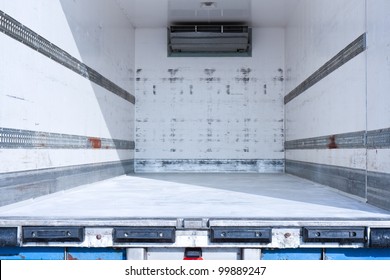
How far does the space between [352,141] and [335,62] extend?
1.16 metres

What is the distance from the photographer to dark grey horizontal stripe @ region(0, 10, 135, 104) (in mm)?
3559

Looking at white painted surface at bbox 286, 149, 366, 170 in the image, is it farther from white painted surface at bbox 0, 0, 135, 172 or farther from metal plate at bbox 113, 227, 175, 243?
white painted surface at bbox 0, 0, 135, 172

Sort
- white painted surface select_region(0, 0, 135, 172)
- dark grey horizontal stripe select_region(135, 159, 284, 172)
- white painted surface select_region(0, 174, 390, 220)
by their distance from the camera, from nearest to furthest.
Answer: white painted surface select_region(0, 174, 390, 220) < white painted surface select_region(0, 0, 135, 172) < dark grey horizontal stripe select_region(135, 159, 284, 172)

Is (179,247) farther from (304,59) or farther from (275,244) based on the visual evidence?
(304,59)

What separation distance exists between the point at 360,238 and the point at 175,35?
6620 mm

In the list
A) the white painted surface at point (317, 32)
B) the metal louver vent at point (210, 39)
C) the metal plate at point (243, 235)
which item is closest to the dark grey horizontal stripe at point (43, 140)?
the metal plate at point (243, 235)

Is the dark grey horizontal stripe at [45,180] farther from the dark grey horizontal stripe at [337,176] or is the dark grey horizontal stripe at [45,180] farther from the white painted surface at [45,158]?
the dark grey horizontal stripe at [337,176]

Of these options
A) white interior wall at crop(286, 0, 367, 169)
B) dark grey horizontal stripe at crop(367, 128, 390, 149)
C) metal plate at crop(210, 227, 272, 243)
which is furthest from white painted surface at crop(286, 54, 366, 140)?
metal plate at crop(210, 227, 272, 243)

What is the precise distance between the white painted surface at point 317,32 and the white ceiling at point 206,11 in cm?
36

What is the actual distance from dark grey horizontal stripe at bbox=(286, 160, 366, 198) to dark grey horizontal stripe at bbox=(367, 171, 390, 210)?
0.83 ft

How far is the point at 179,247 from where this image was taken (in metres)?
2.66

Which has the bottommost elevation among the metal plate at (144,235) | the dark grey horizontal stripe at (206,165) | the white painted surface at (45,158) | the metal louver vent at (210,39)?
the metal plate at (144,235)

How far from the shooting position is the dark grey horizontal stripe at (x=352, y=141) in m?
3.41

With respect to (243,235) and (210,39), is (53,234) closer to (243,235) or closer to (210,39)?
(243,235)
